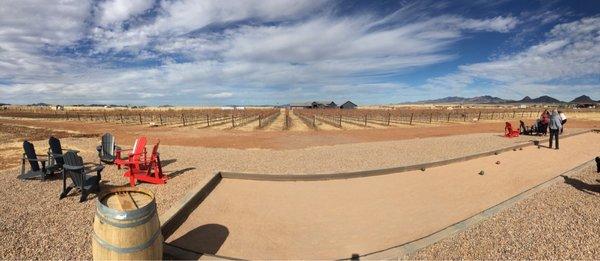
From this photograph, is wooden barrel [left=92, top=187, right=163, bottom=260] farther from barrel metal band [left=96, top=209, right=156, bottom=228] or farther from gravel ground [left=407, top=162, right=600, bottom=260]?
gravel ground [left=407, top=162, right=600, bottom=260]

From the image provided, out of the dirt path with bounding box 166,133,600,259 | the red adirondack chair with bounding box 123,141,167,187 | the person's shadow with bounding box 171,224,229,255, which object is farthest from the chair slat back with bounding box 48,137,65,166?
the person's shadow with bounding box 171,224,229,255

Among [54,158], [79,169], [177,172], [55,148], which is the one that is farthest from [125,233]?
A: [55,148]

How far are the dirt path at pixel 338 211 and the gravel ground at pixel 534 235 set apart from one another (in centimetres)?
64

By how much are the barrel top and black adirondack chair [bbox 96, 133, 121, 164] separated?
23.8 feet

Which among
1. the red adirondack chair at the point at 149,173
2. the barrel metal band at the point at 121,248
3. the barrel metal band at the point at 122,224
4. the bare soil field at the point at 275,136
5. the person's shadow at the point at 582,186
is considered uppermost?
the barrel metal band at the point at 122,224

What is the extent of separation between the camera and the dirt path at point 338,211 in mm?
4910

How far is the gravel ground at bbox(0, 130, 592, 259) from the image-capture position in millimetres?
4805

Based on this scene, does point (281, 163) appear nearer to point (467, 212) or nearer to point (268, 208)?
point (268, 208)

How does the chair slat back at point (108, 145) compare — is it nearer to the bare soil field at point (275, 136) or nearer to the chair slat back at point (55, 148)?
the chair slat back at point (55, 148)

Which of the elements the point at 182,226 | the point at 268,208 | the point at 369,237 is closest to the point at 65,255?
the point at 182,226

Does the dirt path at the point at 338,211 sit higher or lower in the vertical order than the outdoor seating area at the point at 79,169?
lower

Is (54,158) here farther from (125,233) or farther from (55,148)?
(125,233)

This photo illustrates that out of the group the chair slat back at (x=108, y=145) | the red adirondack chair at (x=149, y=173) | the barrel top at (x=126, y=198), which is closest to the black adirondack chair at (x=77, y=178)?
the red adirondack chair at (x=149, y=173)

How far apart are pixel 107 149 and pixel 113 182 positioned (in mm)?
2438
